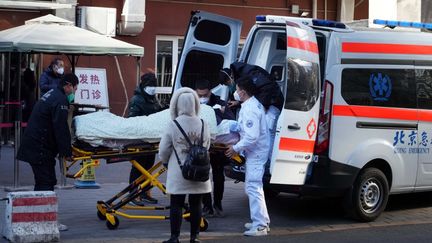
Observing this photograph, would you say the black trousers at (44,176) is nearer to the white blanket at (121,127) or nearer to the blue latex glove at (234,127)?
the white blanket at (121,127)

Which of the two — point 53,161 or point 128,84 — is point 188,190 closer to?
point 53,161

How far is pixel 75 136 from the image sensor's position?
870cm

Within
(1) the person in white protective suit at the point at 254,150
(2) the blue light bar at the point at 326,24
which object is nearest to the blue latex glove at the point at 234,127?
(1) the person in white protective suit at the point at 254,150

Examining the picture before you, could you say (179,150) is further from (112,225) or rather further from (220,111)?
(220,111)

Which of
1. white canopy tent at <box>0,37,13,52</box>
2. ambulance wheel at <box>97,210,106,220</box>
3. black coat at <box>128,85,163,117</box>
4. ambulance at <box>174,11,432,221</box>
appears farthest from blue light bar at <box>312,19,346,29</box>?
white canopy tent at <box>0,37,13,52</box>

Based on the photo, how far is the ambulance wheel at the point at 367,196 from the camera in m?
9.62

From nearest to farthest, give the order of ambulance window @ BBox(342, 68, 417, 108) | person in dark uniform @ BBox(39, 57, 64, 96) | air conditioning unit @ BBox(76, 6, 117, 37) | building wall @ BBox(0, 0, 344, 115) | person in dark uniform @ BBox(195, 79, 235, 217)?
ambulance window @ BBox(342, 68, 417, 108)
person in dark uniform @ BBox(195, 79, 235, 217)
person in dark uniform @ BBox(39, 57, 64, 96)
air conditioning unit @ BBox(76, 6, 117, 37)
building wall @ BBox(0, 0, 344, 115)

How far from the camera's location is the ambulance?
912 centimetres

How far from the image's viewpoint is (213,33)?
36.0 feet

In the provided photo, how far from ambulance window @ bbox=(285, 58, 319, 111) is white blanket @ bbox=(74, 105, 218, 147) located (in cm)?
95

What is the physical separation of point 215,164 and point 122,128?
1.71 metres

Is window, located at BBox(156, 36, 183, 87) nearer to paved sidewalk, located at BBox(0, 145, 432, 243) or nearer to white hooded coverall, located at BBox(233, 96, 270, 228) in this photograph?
paved sidewalk, located at BBox(0, 145, 432, 243)

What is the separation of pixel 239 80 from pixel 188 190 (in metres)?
1.72

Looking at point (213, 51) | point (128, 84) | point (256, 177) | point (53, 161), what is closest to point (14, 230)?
point (53, 161)
